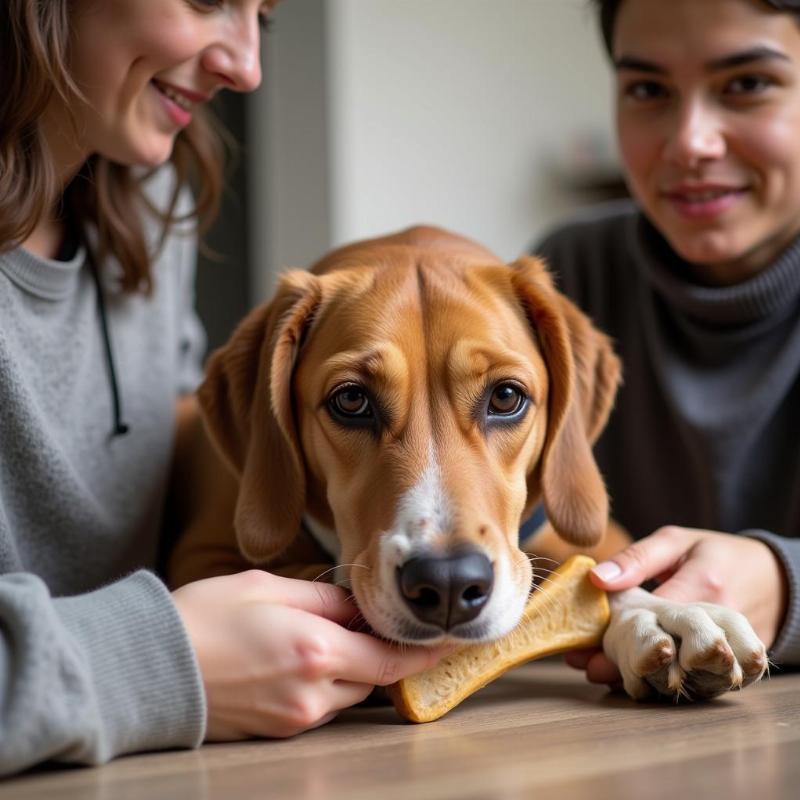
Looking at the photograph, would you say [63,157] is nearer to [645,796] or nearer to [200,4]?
[200,4]

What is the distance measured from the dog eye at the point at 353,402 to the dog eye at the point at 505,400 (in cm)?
23

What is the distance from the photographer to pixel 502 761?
1377 millimetres

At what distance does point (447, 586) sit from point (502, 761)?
10.5 inches

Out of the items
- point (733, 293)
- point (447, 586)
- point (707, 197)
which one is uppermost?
point (707, 197)

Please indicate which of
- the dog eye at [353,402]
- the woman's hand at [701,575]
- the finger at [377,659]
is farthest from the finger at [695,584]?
the dog eye at [353,402]

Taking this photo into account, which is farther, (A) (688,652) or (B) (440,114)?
(B) (440,114)

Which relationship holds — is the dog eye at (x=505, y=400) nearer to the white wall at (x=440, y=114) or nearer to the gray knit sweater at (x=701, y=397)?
the gray knit sweater at (x=701, y=397)

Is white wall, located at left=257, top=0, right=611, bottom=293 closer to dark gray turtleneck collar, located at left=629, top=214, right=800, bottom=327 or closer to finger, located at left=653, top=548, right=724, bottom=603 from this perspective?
dark gray turtleneck collar, located at left=629, top=214, right=800, bottom=327

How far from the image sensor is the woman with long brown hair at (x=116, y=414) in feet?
4.66

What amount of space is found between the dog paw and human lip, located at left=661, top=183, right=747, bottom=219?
1194 millimetres

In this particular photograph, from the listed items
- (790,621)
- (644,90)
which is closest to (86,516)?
(790,621)

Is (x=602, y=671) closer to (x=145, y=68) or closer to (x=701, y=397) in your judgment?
(x=701, y=397)

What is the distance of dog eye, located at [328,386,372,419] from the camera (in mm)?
1920

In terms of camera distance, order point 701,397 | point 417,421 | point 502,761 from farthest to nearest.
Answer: point 701,397 < point 417,421 < point 502,761
